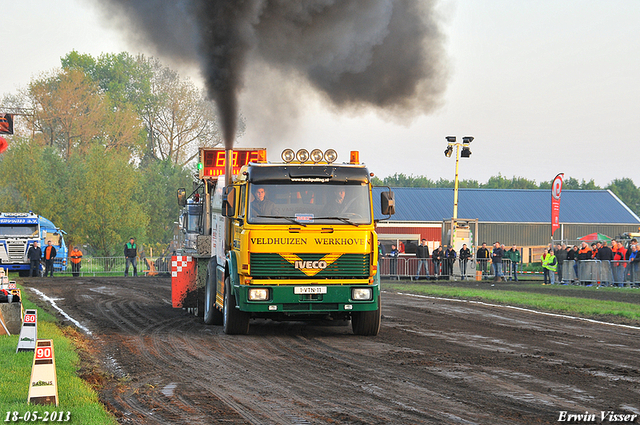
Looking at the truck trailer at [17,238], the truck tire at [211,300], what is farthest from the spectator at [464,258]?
the truck trailer at [17,238]

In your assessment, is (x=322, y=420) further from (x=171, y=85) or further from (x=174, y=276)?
(x=171, y=85)

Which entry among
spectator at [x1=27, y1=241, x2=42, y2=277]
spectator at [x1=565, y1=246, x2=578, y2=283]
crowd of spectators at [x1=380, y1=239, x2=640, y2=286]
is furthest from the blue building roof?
spectator at [x1=27, y1=241, x2=42, y2=277]

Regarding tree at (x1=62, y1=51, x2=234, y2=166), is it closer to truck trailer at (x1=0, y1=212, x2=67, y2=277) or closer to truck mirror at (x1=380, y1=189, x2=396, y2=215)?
truck trailer at (x1=0, y1=212, x2=67, y2=277)

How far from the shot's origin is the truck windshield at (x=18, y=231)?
39.4 meters

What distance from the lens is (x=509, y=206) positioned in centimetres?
6731

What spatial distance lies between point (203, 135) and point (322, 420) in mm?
65533

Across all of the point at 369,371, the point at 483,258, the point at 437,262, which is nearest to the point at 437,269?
the point at 437,262

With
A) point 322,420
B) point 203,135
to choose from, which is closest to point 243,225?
point 322,420

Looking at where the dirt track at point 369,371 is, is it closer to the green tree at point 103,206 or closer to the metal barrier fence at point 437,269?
the metal barrier fence at point 437,269

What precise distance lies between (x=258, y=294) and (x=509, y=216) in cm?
5589

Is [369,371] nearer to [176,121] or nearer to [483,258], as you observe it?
[483,258]

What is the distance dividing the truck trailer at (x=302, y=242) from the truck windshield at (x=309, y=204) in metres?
0.02

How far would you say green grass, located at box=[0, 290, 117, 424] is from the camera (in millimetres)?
7074

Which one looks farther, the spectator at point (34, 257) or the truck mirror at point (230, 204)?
the spectator at point (34, 257)
